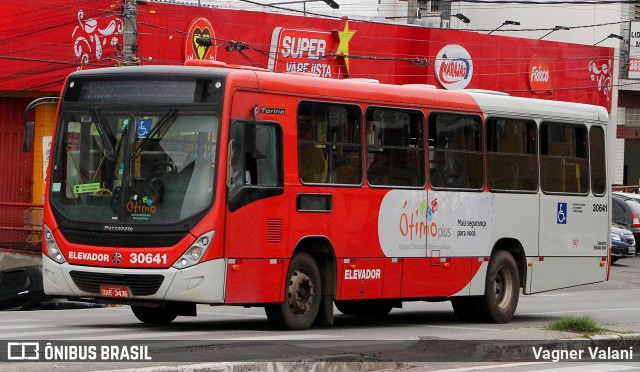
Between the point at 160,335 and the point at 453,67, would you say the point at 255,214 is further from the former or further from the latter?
the point at 453,67

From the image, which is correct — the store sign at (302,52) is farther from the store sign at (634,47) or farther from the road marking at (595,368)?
the road marking at (595,368)

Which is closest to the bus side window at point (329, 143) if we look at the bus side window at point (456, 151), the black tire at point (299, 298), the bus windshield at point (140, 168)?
the black tire at point (299, 298)

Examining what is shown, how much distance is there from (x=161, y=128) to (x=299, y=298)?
257 centimetres

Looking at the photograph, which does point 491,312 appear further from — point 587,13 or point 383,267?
point 587,13

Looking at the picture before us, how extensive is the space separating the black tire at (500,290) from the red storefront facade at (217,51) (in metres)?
10.4

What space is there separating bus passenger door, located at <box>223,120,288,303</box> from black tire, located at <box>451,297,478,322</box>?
4514 mm

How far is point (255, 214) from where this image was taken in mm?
14078

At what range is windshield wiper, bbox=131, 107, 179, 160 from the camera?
13.9 metres

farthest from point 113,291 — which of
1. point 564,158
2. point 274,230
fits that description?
point 564,158

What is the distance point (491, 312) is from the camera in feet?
58.7

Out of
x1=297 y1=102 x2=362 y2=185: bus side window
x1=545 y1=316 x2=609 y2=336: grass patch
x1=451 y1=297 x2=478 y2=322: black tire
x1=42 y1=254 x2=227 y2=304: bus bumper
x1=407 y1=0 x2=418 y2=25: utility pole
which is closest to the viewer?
x1=42 y1=254 x2=227 y2=304: bus bumper

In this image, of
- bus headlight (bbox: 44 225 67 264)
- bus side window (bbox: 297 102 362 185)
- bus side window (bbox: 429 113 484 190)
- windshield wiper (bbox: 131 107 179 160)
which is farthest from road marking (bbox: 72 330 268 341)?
bus side window (bbox: 429 113 484 190)

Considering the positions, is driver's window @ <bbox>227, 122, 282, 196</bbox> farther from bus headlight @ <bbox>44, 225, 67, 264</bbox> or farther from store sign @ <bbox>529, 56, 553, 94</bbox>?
store sign @ <bbox>529, 56, 553, 94</bbox>

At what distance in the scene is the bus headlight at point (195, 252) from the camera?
13469 mm
